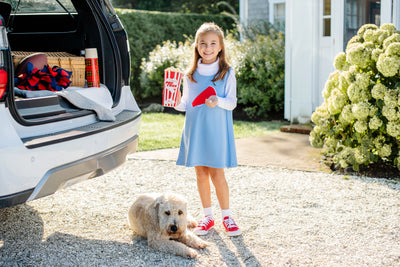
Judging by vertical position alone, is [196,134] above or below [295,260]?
above

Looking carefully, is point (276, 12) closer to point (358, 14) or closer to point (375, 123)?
point (358, 14)

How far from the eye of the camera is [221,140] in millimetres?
3412

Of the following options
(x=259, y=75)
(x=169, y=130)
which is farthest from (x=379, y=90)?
(x=259, y=75)

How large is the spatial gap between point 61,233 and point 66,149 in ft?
3.51

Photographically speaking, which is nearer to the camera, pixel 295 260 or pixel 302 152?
pixel 295 260

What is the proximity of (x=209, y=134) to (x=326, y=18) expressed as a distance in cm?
497

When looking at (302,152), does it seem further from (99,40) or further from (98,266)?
(98,266)

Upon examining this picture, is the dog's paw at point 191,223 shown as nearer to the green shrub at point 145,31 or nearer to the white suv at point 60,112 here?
the white suv at point 60,112

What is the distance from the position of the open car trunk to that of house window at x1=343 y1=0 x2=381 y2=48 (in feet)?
14.4

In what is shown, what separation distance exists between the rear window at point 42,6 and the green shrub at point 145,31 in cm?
808

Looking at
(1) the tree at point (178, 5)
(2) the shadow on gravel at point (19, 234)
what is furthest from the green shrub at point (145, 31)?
(1) the tree at point (178, 5)

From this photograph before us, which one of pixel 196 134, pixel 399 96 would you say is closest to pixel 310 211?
pixel 196 134

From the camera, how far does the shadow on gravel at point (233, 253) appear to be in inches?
119

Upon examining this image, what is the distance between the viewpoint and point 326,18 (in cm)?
764
